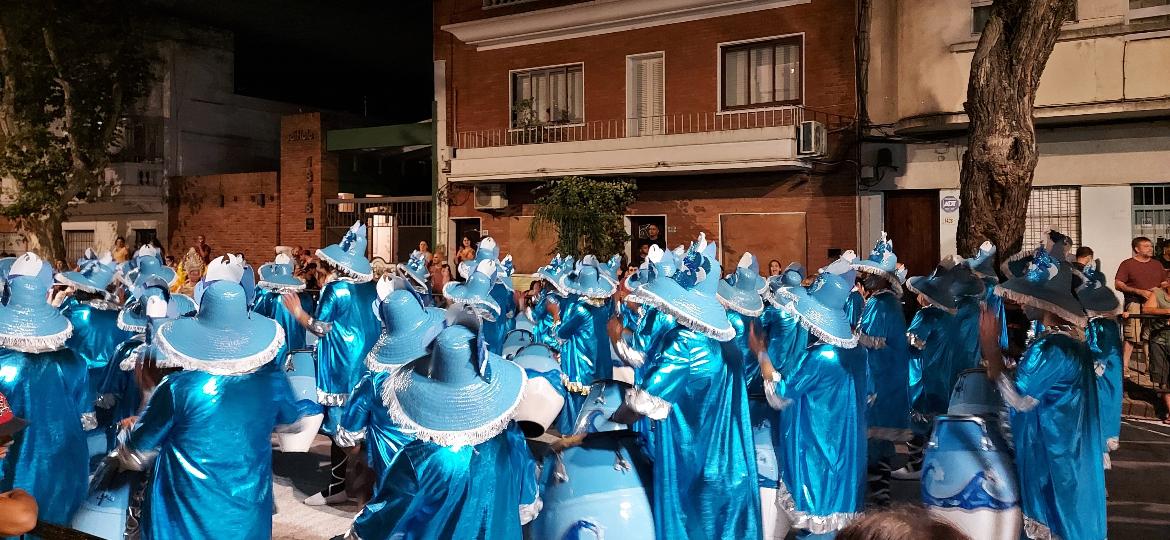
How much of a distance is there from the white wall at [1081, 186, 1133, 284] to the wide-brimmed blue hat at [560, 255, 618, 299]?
1016 cm

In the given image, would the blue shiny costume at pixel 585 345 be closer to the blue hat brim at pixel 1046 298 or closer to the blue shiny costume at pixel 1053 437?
the blue hat brim at pixel 1046 298

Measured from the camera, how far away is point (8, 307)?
17.7ft

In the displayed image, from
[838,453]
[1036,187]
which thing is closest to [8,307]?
[838,453]

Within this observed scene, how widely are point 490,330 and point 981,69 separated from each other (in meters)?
7.19

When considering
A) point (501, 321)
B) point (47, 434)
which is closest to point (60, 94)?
point (501, 321)

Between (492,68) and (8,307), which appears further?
(492,68)

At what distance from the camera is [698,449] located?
503 cm

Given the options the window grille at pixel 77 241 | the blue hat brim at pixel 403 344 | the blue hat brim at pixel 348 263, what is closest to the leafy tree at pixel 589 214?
the blue hat brim at pixel 348 263

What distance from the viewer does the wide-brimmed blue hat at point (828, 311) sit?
6.05 meters

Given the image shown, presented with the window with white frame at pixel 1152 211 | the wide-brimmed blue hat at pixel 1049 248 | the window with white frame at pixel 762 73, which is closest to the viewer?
the wide-brimmed blue hat at pixel 1049 248

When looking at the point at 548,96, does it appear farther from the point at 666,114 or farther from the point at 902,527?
the point at 902,527

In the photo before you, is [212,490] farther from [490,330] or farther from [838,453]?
[490,330]

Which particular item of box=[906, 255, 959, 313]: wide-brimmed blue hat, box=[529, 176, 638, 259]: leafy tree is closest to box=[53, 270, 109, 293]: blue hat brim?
box=[906, 255, 959, 313]: wide-brimmed blue hat

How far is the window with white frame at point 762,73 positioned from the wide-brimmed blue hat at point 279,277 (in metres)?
11.9
